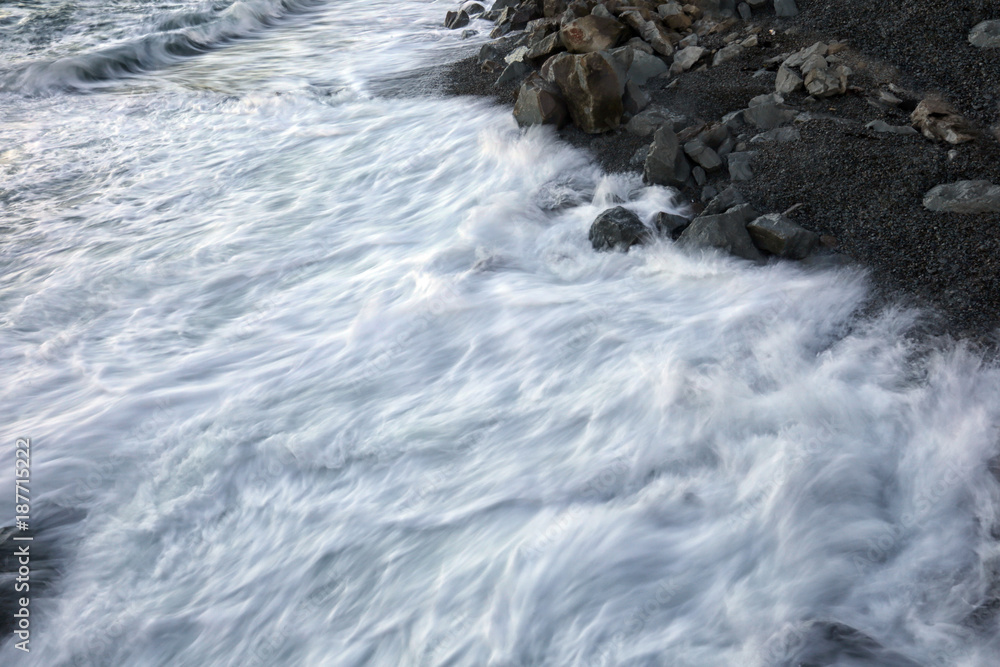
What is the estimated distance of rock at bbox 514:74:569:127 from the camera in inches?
190

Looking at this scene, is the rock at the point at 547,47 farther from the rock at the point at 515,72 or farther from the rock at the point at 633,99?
the rock at the point at 633,99

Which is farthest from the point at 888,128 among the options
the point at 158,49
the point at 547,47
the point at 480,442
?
the point at 158,49

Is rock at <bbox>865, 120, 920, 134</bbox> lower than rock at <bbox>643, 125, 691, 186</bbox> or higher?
higher

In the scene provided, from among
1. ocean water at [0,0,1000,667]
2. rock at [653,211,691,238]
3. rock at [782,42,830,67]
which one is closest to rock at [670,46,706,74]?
rock at [782,42,830,67]

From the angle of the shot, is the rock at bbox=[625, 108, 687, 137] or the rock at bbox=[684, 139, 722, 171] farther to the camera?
the rock at bbox=[625, 108, 687, 137]

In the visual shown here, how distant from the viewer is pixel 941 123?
12.1 ft

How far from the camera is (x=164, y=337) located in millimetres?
3635

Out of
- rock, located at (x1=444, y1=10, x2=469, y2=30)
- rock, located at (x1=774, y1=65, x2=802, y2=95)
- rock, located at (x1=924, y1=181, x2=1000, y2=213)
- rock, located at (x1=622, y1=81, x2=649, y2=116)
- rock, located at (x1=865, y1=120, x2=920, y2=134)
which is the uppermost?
rock, located at (x1=444, y1=10, x2=469, y2=30)

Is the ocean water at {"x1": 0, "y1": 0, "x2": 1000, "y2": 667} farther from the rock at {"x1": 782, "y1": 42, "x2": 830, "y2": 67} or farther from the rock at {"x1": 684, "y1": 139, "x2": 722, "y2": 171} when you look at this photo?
the rock at {"x1": 782, "y1": 42, "x2": 830, "y2": 67}

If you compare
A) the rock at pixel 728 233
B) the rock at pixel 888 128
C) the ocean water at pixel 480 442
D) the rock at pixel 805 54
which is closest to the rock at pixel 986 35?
the rock at pixel 805 54

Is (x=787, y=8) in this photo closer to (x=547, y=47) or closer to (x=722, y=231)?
(x=547, y=47)

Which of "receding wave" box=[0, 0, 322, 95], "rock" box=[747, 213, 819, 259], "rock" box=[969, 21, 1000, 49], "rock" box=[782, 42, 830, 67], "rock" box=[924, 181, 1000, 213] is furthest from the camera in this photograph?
"receding wave" box=[0, 0, 322, 95]

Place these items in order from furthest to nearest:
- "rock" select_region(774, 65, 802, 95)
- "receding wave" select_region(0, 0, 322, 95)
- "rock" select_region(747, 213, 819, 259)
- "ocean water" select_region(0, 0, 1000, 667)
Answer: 1. "receding wave" select_region(0, 0, 322, 95)
2. "rock" select_region(774, 65, 802, 95)
3. "rock" select_region(747, 213, 819, 259)
4. "ocean water" select_region(0, 0, 1000, 667)

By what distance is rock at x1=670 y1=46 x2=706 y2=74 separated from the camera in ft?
16.8
